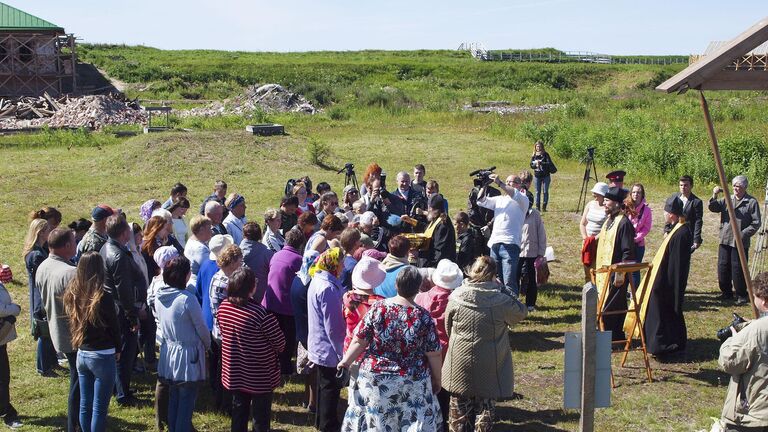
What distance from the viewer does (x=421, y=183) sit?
1208cm

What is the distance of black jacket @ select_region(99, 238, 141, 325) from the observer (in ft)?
22.6

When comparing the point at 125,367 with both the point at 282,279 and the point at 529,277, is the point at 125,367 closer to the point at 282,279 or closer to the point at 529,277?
the point at 282,279

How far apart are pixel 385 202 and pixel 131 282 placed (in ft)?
14.8

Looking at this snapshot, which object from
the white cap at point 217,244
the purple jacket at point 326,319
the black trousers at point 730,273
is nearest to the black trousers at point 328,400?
the purple jacket at point 326,319

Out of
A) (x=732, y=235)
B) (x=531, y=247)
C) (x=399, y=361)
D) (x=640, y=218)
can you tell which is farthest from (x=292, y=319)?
(x=732, y=235)

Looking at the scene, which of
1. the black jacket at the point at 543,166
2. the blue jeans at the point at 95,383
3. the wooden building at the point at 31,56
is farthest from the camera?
the wooden building at the point at 31,56

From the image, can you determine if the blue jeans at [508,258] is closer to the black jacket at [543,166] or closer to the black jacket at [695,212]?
the black jacket at [695,212]

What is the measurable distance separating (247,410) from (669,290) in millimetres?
4725

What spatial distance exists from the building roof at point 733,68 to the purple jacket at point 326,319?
2.89m

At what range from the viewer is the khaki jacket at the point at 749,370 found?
5.19 metres

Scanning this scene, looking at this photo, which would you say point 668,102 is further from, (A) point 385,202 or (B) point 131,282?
(B) point 131,282

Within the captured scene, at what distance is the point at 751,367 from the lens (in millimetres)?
5250

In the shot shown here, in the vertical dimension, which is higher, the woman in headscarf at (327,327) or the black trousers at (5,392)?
the woman in headscarf at (327,327)

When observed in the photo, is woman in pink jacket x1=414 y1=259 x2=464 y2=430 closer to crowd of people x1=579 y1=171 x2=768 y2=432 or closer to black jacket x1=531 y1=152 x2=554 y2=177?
crowd of people x1=579 y1=171 x2=768 y2=432
